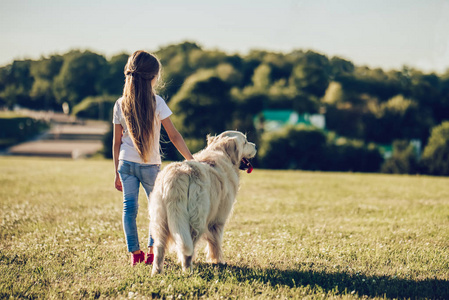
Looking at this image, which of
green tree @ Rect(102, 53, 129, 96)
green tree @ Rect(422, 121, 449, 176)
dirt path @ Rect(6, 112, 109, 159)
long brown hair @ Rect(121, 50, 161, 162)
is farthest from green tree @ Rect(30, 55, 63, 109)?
long brown hair @ Rect(121, 50, 161, 162)

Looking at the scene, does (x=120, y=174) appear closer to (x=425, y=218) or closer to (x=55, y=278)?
(x=55, y=278)

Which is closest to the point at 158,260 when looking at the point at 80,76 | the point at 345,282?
the point at 345,282

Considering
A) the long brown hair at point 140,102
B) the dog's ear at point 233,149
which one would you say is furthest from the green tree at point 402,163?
the long brown hair at point 140,102

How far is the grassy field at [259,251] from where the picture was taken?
4121mm

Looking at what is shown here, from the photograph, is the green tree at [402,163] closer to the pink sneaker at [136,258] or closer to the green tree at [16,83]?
the pink sneaker at [136,258]

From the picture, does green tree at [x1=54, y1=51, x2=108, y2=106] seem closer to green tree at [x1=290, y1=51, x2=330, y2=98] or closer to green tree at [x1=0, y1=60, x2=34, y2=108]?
green tree at [x1=0, y1=60, x2=34, y2=108]

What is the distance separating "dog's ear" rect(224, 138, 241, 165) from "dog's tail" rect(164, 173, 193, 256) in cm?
118

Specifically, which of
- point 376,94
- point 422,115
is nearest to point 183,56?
point 376,94

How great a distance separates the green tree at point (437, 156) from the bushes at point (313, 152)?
4562 millimetres

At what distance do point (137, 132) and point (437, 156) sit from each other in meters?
33.1

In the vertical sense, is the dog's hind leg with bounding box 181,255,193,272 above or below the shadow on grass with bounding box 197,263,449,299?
above

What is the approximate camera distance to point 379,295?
4.05 meters

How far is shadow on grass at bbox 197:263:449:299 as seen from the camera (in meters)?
4.08

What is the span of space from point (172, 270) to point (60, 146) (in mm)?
46492
